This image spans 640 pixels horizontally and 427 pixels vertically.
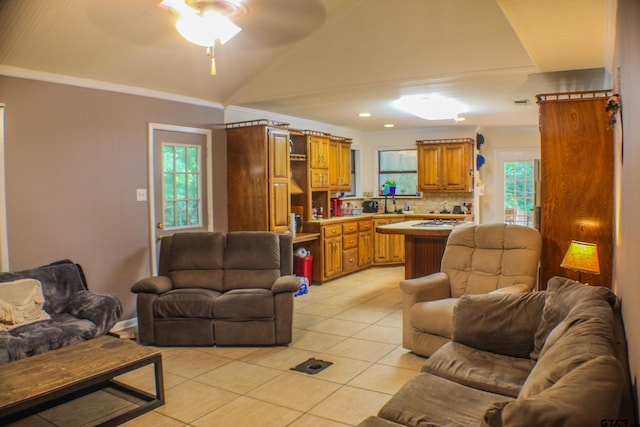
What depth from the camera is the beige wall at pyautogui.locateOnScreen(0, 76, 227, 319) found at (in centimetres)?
400

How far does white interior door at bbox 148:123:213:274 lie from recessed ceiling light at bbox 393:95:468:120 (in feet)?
8.10

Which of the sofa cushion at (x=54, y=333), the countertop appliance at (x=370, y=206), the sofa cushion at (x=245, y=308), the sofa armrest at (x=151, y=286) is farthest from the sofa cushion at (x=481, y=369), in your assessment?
the countertop appliance at (x=370, y=206)

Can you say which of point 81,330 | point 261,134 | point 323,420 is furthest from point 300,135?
point 323,420

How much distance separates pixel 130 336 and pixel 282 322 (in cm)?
149

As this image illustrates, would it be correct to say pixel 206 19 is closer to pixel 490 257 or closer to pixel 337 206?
pixel 490 257

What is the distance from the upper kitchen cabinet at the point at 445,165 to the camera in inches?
327

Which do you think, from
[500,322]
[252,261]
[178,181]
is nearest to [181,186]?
[178,181]

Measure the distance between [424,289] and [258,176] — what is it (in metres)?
2.64

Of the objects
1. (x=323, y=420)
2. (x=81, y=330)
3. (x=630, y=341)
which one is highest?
(x=630, y=341)

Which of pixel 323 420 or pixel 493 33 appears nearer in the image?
pixel 323 420

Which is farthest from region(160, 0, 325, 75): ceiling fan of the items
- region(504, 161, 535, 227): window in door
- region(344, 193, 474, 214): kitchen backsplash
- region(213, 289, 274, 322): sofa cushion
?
region(504, 161, 535, 227): window in door

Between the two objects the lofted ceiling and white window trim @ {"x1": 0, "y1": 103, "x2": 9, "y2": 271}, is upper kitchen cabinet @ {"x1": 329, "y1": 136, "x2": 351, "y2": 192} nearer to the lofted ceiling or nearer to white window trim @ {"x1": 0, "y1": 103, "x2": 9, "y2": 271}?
the lofted ceiling

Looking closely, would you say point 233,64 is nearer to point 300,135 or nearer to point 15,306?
point 300,135

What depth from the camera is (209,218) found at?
578 centimetres
